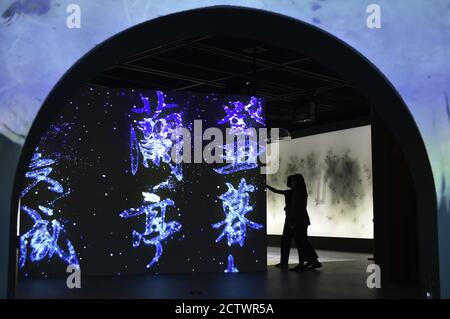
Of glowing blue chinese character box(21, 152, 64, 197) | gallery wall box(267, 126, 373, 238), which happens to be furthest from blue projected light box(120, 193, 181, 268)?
gallery wall box(267, 126, 373, 238)

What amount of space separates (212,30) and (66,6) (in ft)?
2.71

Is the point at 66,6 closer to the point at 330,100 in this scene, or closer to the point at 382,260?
the point at 382,260

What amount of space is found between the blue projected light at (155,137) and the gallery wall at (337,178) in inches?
252

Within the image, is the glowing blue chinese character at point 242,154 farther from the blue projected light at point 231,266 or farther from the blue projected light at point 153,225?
the blue projected light at point 231,266

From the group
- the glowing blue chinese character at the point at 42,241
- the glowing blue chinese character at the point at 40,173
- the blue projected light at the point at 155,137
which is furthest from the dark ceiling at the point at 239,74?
the glowing blue chinese character at the point at 42,241

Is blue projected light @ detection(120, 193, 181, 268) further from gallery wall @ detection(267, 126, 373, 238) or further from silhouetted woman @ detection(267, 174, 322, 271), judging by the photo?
gallery wall @ detection(267, 126, 373, 238)

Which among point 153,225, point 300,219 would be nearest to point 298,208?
point 300,219

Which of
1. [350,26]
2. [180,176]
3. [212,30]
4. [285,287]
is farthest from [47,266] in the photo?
[350,26]

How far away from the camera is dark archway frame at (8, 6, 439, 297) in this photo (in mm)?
2820

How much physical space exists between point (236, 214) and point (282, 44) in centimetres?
462

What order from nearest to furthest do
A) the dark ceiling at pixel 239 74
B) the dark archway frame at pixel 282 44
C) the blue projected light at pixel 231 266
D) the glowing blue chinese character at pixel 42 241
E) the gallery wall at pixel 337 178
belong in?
1. the dark archway frame at pixel 282 44
2. the glowing blue chinese character at pixel 42 241
3. the blue projected light at pixel 231 266
4. the dark ceiling at pixel 239 74
5. the gallery wall at pixel 337 178

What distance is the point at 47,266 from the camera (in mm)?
6777

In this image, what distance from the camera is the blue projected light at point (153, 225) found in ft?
23.5

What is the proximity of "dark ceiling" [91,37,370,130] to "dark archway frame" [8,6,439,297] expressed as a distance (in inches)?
191
